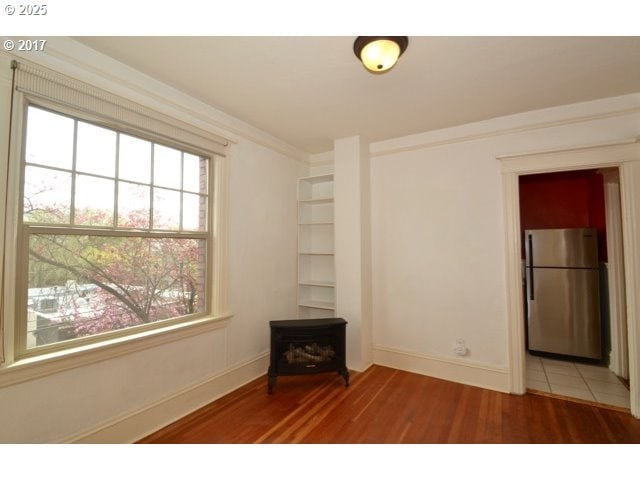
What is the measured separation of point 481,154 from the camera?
2.77 meters

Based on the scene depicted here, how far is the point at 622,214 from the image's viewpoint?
229 centimetres

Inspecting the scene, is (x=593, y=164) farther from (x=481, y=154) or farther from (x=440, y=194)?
(x=440, y=194)

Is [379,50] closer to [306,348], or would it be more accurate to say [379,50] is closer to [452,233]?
[452,233]

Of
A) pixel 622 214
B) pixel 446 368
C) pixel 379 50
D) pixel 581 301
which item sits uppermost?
pixel 379 50

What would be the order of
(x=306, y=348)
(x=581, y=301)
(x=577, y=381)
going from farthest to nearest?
(x=581, y=301), (x=577, y=381), (x=306, y=348)

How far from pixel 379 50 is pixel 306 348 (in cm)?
246

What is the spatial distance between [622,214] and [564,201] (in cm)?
183

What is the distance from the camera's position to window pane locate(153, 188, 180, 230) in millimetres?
2146

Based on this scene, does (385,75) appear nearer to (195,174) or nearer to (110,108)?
(195,174)

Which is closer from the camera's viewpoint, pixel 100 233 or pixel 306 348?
pixel 100 233

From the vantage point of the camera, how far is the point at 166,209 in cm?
222

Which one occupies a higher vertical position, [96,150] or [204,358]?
[96,150]

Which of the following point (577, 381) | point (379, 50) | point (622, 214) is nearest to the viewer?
point (379, 50)

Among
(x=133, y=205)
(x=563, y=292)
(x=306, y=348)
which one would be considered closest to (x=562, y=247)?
(x=563, y=292)
